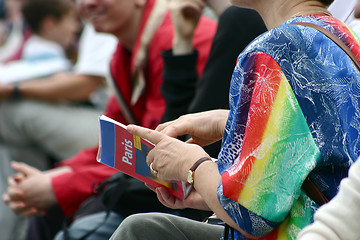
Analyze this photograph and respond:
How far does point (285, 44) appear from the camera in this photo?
121 cm

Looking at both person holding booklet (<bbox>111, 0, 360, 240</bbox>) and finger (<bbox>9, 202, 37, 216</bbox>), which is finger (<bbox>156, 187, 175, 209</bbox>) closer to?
person holding booklet (<bbox>111, 0, 360, 240</bbox>)

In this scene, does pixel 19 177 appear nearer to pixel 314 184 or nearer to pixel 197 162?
pixel 197 162

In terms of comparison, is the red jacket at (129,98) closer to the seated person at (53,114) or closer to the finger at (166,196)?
the seated person at (53,114)

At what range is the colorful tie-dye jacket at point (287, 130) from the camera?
45.8 inches

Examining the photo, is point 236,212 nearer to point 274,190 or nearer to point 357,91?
point 274,190

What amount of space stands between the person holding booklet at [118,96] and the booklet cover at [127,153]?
41.9 inches

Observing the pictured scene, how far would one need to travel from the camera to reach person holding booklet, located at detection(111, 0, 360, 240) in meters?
1.16

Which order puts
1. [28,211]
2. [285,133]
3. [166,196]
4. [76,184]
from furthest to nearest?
[28,211] < [76,184] < [166,196] < [285,133]

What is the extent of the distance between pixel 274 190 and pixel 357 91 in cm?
27

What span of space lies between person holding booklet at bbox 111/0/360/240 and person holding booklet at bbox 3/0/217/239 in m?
1.31

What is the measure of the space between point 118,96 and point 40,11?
5.54ft

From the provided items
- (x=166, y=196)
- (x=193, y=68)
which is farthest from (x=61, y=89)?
(x=166, y=196)

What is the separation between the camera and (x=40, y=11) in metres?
4.20

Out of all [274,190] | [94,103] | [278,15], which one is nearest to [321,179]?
[274,190]
